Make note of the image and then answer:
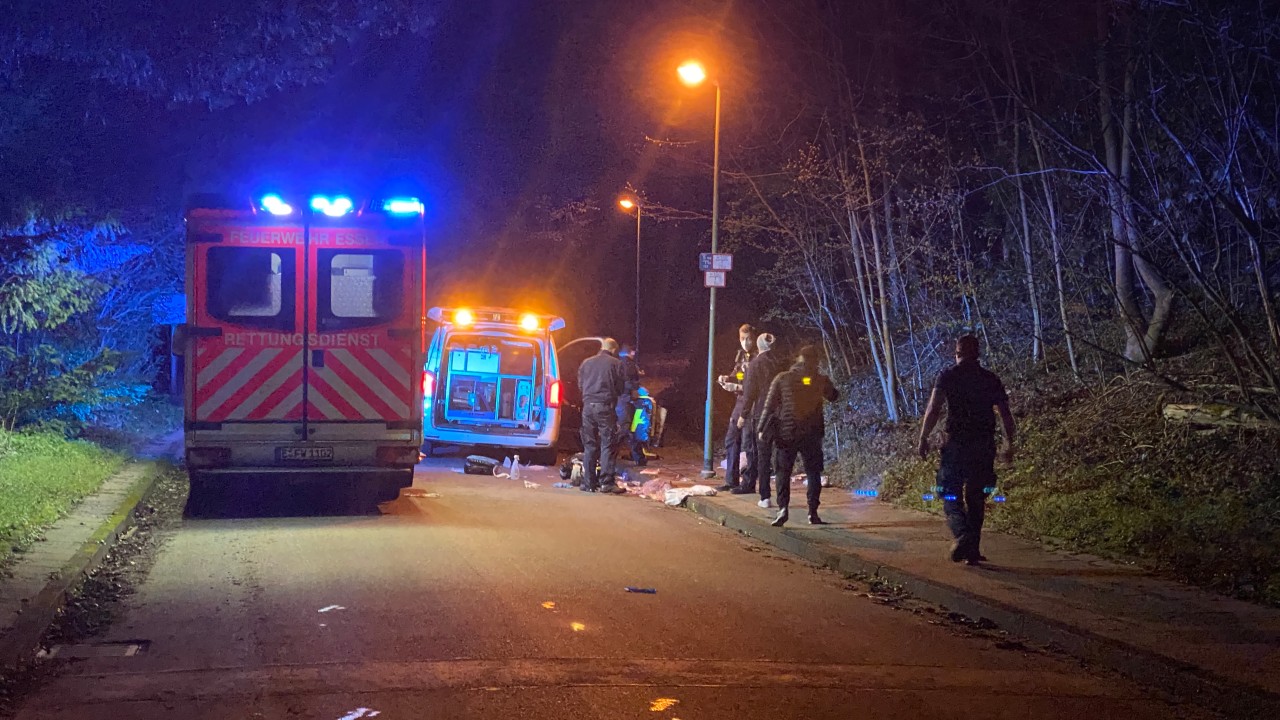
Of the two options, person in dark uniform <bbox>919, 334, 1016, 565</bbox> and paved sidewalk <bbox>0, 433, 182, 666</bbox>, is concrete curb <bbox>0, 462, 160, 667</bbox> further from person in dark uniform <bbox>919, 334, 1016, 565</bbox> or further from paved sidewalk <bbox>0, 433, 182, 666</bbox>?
person in dark uniform <bbox>919, 334, 1016, 565</bbox>

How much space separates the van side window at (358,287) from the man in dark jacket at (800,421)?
385cm

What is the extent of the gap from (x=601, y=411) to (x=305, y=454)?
12.8ft

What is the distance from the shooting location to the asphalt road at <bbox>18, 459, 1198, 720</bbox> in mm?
5332

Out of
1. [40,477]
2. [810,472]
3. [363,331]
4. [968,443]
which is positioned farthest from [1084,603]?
[40,477]

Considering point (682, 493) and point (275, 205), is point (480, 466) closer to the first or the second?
point (682, 493)

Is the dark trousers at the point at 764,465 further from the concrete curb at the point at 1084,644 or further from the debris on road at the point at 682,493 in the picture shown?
the concrete curb at the point at 1084,644

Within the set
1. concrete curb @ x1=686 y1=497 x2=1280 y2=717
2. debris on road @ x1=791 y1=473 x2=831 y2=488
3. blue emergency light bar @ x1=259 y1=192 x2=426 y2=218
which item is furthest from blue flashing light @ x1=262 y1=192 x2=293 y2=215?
debris on road @ x1=791 y1=473 x2=831 y2=488

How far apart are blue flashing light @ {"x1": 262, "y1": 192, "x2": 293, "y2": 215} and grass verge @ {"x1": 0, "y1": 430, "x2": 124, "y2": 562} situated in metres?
3.32

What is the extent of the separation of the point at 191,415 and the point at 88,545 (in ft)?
6.92

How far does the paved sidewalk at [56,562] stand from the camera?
6.29 metres

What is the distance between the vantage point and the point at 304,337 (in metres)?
11.0

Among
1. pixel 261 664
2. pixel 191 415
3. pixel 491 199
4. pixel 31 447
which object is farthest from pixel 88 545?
pixel 491 199

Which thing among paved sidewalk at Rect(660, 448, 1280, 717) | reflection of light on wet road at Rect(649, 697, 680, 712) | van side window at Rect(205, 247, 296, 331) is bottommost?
reflection of light on wet road at Rect(649, 697, 680, 712)

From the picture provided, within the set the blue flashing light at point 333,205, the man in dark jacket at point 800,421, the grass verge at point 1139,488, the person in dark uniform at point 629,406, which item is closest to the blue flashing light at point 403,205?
the blue flashing light at point 333,205
